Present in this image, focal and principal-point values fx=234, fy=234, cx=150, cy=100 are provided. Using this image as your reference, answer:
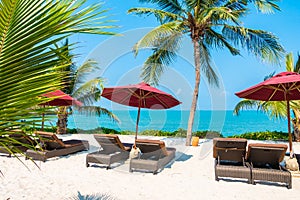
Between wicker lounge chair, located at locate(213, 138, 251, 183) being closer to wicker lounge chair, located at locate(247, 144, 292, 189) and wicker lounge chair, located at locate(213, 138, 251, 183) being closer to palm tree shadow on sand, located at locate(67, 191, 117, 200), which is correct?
wicker lounge chair, located at locate(247, 144, 292, 189)

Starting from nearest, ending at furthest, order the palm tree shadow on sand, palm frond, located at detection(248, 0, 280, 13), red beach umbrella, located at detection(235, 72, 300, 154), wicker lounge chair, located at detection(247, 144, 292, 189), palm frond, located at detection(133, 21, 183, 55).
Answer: the palm tree shadow on sand, wicker lounge chair, located at detection(247, 144, 292, 189), red beach umbrella, located at detection(235, 72, 300, 154), palm frond, located at detection(133, 21, 183, 55), palm frond, located at detection(248, 0, 280, 13)

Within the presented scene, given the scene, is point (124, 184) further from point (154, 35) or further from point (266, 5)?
point (266, 5)

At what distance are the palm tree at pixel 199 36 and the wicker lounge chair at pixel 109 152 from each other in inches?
195

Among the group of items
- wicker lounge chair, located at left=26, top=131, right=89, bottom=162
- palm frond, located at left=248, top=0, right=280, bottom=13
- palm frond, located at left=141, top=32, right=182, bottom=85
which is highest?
palm frond, located at left=248, top=0, right=280, bottom=13

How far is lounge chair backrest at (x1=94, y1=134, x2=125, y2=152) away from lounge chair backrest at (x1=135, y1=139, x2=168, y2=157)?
0.63 metres

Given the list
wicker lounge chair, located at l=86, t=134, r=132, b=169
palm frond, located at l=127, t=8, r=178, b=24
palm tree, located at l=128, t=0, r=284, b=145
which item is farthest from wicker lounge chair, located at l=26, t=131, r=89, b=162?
palm frond, located at l=127, t=8, r=178, b=24

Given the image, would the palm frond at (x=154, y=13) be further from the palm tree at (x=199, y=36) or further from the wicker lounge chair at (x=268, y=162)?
the wicker lounge chair at (x=268, y=162)

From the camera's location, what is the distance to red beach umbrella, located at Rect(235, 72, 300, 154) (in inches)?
229

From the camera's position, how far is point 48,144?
727 centimetres

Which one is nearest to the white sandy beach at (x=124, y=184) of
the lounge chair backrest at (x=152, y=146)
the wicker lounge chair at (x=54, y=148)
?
the wicker lounge chair at (x=54, y=148)

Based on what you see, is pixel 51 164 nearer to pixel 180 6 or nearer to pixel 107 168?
pixel 107 168

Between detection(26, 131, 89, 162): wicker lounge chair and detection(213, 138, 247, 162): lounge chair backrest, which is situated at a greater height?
detection(213, 138, 247, 162): lounge chair backrest

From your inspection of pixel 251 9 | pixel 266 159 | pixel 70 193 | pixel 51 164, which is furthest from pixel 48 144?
pixel 251 9

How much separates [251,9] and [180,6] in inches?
134
